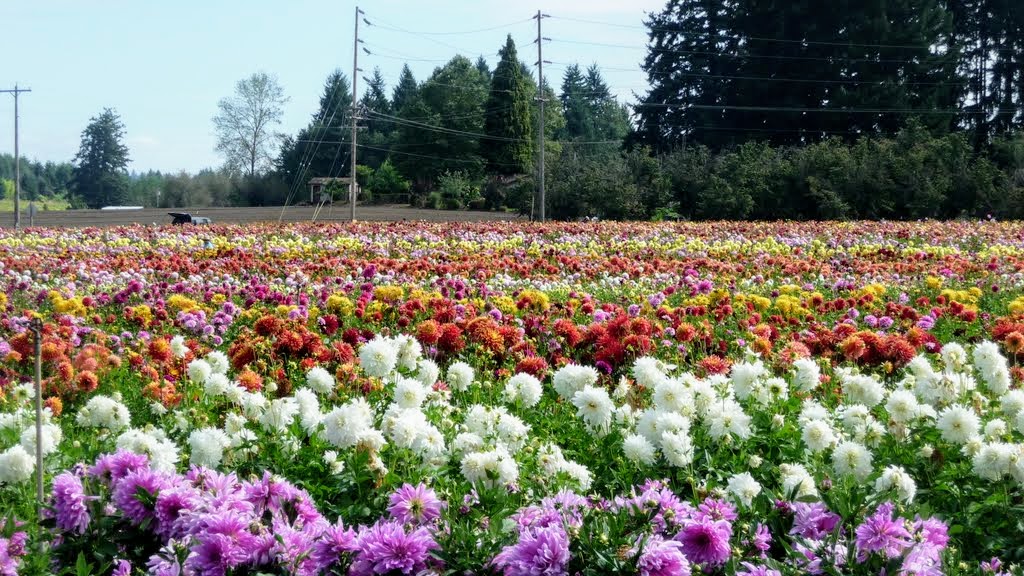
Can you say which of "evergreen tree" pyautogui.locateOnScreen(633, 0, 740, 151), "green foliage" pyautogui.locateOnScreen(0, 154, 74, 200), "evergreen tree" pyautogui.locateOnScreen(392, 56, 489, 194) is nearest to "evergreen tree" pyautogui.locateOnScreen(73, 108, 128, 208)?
"green foliage" pyautogui.locateOnScreen(0, 154, 74, 200)

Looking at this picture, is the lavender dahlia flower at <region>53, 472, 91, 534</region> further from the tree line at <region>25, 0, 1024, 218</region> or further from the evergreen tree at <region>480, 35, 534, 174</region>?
the evergreen tree at <region>480, 35, 534, 174</region>

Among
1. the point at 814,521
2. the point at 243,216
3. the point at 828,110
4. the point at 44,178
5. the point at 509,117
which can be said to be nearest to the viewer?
the point at 814,521

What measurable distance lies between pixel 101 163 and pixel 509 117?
6089 cm

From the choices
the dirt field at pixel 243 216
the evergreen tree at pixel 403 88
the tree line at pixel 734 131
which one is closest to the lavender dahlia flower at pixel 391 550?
the tree line at pixel 734 131

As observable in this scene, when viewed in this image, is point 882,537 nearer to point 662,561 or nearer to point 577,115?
point 662,561

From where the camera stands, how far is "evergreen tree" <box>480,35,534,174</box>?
61938mm

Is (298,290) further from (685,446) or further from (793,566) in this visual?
(793,566)

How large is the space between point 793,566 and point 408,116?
223ft

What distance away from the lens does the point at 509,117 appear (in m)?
62.2

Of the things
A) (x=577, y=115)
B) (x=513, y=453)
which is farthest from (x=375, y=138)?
(x=513, y=453)

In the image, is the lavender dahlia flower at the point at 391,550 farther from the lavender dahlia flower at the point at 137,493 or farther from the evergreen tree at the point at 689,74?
the evergreen tree at the point at 689,74

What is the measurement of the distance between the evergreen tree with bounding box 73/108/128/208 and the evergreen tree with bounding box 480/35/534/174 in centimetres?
5386

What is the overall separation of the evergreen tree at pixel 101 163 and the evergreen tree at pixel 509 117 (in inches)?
2120

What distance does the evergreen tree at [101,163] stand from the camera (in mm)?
99312
